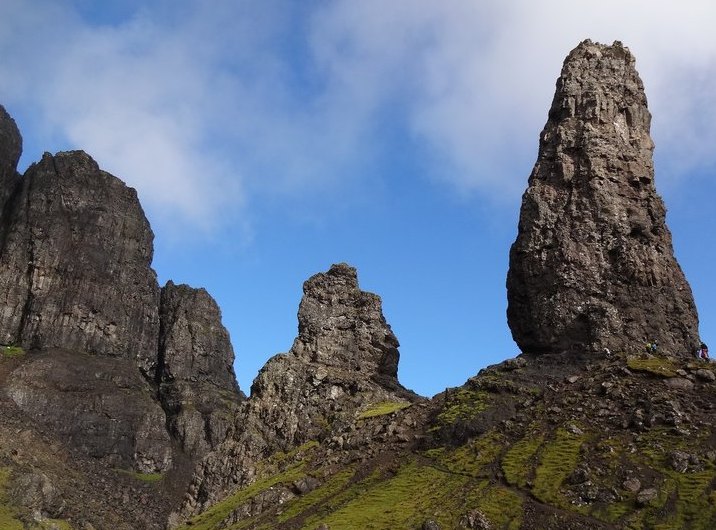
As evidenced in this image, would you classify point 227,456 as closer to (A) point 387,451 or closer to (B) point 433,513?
(A) point 387,451

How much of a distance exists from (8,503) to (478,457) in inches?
4067

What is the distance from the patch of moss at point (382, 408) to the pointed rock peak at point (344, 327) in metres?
9.36

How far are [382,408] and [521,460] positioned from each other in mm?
29701

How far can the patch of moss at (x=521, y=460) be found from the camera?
192ft

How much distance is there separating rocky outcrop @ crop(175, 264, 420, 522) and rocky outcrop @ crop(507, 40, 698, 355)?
22.1 metres

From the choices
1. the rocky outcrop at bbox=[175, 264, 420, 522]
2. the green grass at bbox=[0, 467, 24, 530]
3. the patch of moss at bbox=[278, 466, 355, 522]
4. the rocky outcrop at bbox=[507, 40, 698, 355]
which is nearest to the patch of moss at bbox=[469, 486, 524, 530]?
the patch of moss at bbox=[278, 466, 355, 522]

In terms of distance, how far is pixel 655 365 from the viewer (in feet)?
229

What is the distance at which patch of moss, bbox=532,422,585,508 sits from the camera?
2146 inches

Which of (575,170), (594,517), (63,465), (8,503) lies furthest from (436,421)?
(63,465)

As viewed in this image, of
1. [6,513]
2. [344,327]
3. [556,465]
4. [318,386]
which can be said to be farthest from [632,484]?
[6,513]

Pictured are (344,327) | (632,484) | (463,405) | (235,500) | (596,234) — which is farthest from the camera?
(344,327)

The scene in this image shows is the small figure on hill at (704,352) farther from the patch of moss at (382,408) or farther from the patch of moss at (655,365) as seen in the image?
the patch of moss at (382,408)

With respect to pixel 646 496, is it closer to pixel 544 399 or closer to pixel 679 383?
pixel 679 383

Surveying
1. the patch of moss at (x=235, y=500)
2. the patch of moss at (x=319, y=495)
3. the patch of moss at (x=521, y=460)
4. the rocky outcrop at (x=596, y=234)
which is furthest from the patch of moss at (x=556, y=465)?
the patch of moss at (x=235, y=500)
